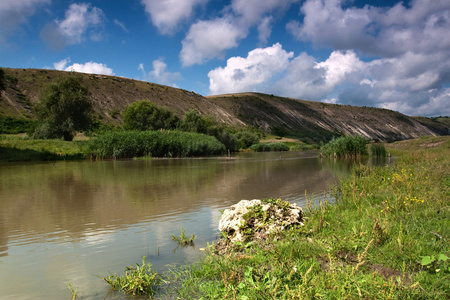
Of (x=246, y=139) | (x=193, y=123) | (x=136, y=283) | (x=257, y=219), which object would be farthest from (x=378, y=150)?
(x=246, y=139)

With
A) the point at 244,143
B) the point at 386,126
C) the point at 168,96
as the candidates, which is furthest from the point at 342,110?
the point at 244,143

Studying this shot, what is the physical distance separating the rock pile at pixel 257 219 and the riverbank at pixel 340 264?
269 millimetres

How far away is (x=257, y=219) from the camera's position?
575cm

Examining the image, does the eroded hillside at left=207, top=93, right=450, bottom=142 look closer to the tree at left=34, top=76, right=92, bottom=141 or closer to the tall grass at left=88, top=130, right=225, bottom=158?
the tall grass at left=88, top=130, right=225, bottom=158

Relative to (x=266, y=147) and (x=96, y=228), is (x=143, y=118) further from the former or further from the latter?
(x=96, y=228)

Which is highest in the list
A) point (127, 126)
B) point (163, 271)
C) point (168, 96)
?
point (168, 96)

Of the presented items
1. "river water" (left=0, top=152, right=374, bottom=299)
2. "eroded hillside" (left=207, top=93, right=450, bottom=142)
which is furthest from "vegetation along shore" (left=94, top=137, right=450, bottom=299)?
"eroded hillside" (left=207, top=93, right=450, bottom=142)

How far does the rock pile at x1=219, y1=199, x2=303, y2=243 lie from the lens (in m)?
5.46

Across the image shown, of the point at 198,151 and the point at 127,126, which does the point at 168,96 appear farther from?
the point at 198,151

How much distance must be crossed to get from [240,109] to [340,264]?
10610cm

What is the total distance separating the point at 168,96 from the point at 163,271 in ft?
295

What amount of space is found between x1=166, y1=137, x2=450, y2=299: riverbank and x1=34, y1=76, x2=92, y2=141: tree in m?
40.9

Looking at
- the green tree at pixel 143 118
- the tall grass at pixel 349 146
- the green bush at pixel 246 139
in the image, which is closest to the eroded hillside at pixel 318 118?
the green bush at pixel 246 139

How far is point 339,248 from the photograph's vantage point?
14.3ft
